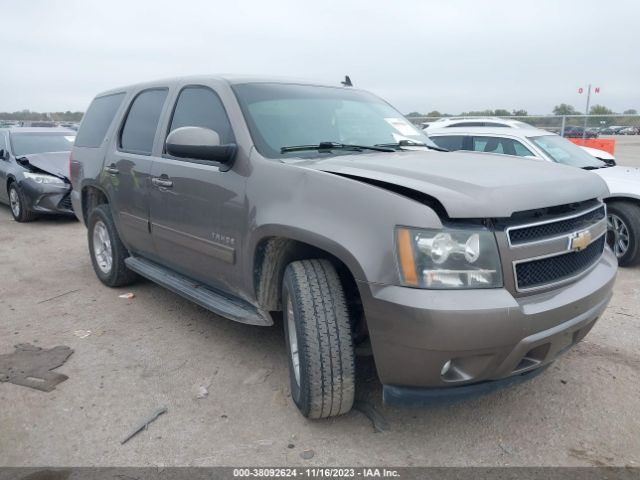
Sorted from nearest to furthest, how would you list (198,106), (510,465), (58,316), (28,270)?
(510,465), (198,106), (58,316), (28,270)

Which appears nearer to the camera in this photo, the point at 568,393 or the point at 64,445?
the point at 64,445

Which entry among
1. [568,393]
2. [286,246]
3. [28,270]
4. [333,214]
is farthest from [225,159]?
[28,270]

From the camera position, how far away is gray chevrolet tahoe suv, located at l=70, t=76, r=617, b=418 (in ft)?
7.44

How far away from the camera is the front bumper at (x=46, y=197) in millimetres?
8430

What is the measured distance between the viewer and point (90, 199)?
5.29 metres

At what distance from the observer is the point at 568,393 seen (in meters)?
3.10

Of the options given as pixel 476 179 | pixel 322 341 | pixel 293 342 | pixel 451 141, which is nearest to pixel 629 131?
Answer: pixel 451 141

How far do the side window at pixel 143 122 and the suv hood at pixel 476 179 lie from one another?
1.77 metres

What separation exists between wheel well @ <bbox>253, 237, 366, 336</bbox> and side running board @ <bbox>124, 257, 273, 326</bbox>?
101 millimetres

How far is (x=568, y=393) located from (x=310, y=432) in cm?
153

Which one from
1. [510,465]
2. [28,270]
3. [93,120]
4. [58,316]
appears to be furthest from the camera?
[28,270]

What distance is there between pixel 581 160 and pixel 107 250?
5560 mm

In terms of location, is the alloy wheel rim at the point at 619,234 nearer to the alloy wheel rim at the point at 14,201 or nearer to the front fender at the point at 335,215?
the front fender at the point at 335,215

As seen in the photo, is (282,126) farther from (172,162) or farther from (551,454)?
(551,454)
